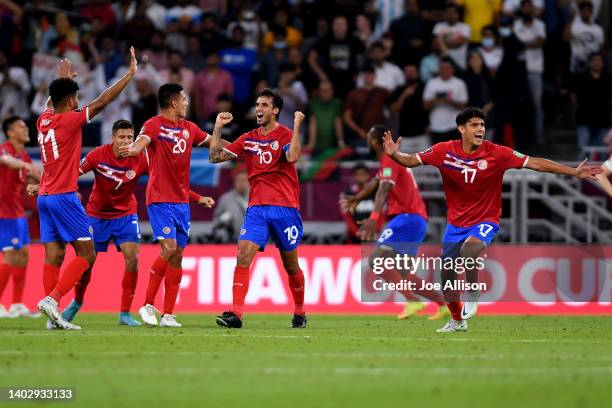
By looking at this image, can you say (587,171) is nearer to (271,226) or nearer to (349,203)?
(271,226)

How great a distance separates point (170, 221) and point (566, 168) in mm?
4733

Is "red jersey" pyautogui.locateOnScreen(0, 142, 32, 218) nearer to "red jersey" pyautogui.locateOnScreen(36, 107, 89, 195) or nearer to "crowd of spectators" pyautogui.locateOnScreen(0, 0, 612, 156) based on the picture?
"red jersey" pyautogui.locateOnScreen(36, 107, 89, 195)

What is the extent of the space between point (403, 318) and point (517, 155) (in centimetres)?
496

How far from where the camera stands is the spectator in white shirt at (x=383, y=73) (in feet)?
78.5

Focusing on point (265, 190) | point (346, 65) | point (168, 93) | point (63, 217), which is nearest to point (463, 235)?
point (265, 190)

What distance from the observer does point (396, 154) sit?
45.7 feet

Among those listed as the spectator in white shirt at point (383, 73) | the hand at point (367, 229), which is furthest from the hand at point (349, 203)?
the spectator in white shirt at point (383, 73)

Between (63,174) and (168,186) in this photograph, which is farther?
(168,186)

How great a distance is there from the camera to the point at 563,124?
82.0 feet

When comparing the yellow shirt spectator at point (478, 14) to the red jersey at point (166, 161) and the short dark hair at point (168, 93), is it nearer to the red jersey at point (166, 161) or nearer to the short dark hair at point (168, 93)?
the short dark hair at point (168, 93)

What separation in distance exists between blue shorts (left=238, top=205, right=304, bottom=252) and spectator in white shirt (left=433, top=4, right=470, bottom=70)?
32.5 feet

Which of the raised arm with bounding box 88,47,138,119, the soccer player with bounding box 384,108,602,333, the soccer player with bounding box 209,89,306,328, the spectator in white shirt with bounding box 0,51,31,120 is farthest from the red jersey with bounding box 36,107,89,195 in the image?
the spectator in white shirt with bounding box 0,51,31,120

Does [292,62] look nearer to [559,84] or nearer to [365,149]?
[365,149]

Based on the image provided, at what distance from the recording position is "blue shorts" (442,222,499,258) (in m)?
14.3
